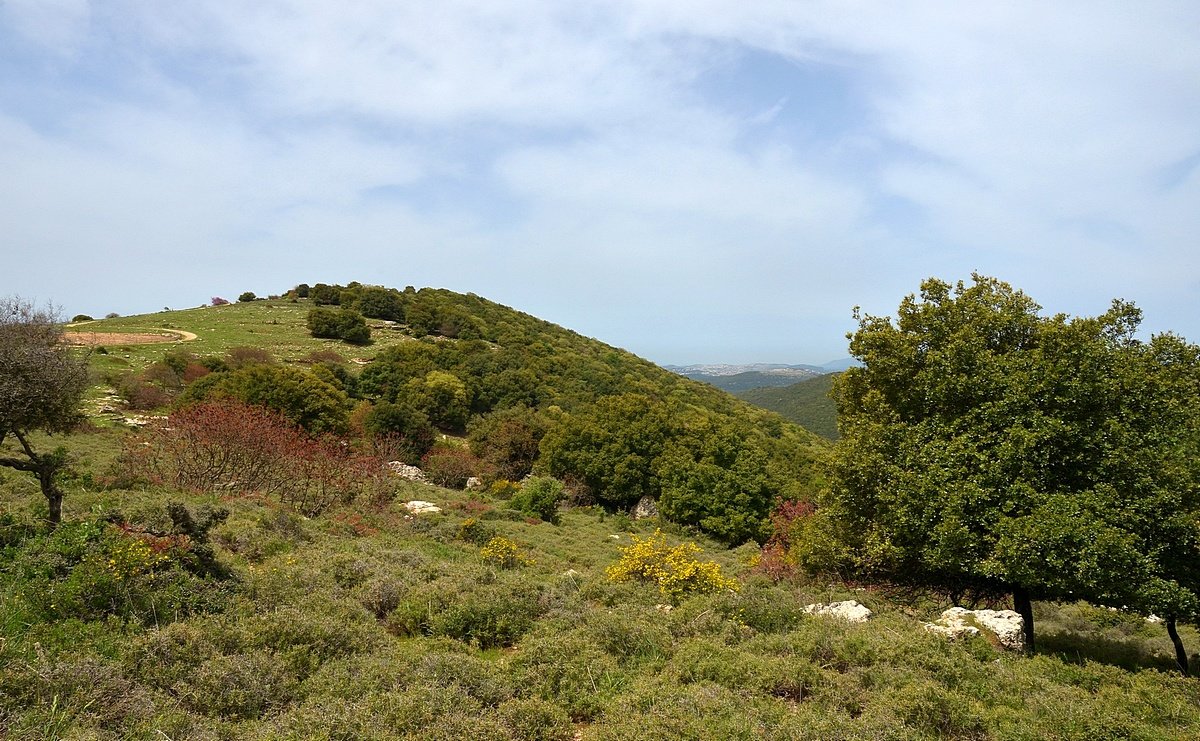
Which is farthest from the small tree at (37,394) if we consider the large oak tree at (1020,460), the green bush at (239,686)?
the large oak tree at (1020,460)

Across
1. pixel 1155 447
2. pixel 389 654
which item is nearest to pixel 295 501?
pixel 389 654

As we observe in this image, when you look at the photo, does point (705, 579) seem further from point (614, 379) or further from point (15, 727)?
point (614, 379)

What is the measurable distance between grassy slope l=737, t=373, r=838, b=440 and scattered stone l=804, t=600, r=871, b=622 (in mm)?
75147

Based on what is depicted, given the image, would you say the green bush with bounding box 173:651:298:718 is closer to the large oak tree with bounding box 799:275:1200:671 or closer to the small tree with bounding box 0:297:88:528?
the small tree with bounding box 0:297:88:528

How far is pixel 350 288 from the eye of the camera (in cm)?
6812

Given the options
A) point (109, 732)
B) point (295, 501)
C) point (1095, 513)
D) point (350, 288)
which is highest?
point (350, 288)

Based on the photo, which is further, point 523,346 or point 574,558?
point 523,346

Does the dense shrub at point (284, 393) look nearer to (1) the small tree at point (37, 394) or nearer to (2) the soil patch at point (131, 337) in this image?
(2) the soil patch at point (131, 337)

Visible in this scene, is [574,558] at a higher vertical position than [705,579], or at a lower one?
lower

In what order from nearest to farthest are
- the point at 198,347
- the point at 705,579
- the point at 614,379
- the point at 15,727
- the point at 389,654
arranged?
the point at 15,727 < the point at 389,654 < the point at 705,579 < the point at 198,347 < the point at 614,379

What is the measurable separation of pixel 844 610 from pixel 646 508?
22.3 metres

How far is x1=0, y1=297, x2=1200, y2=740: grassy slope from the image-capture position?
5.13 metres

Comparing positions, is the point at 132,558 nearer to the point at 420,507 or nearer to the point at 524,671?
the point at 524,671

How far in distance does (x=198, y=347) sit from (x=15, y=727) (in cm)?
4218
